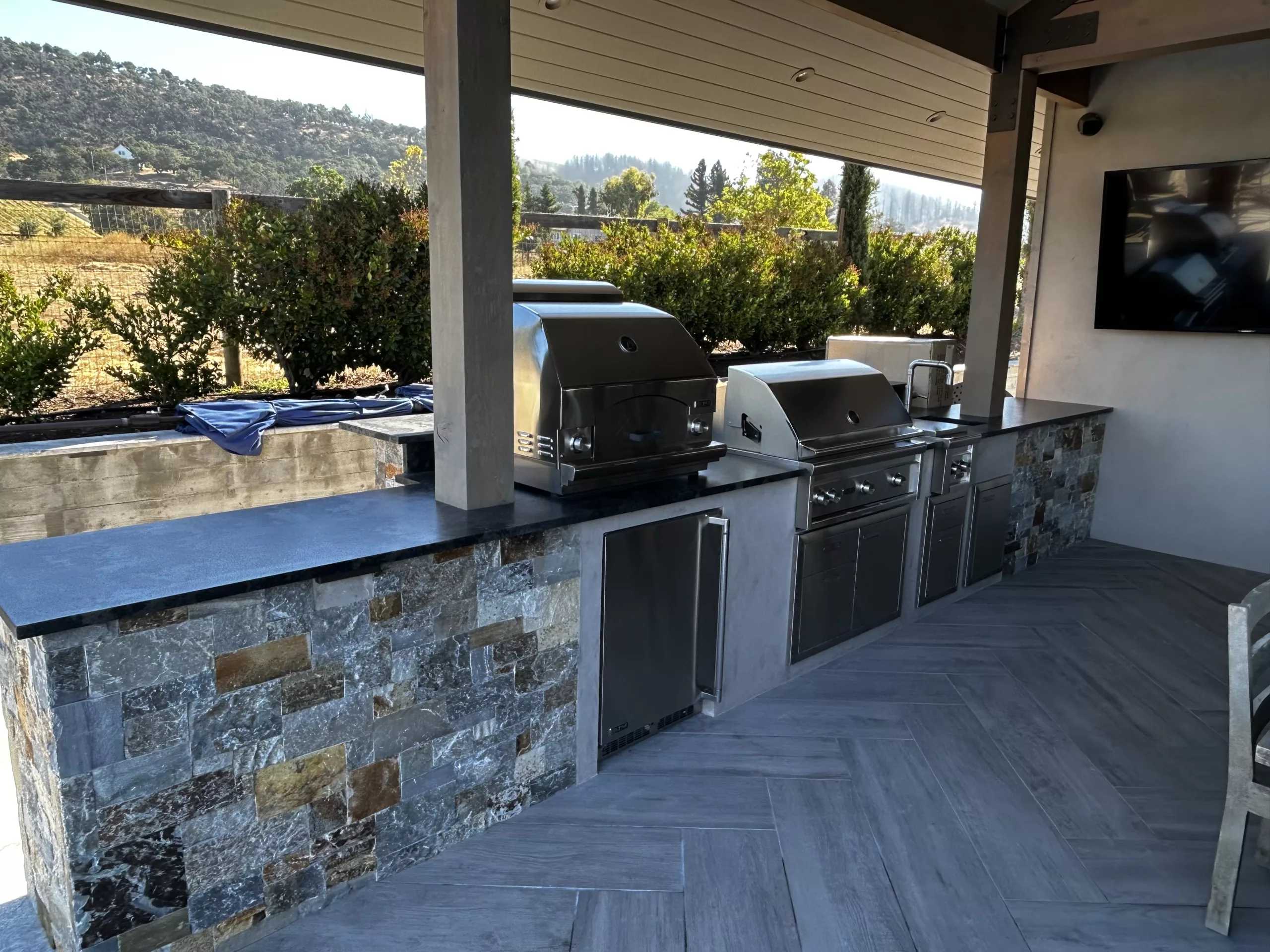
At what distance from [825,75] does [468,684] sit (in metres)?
3.58

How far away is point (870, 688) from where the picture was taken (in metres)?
3.03

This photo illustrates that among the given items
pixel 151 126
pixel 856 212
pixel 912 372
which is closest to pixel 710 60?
pixel 912 372

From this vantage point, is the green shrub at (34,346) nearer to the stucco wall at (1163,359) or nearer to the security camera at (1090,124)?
the stucco wall at (1163,359)

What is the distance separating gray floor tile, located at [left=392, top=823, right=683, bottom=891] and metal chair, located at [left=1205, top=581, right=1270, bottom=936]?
119 centimetres

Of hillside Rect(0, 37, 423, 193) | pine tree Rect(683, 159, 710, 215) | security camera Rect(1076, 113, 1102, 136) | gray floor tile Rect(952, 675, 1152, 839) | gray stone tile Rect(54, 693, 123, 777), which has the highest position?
pine tree Rect(683, 159, 710, 215)

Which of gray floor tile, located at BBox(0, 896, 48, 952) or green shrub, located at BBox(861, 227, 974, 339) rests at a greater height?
green shrub, located at BBox(861, 227, 974, 339)

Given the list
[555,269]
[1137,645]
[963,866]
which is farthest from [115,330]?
[1137,645]

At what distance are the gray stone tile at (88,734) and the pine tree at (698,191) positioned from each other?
27066 mm

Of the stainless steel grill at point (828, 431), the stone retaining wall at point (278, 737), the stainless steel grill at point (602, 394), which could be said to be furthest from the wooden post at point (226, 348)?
the stone retaining wall at point (278, 737)

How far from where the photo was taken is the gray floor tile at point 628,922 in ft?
5.92

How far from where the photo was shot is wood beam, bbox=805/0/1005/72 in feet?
10.4

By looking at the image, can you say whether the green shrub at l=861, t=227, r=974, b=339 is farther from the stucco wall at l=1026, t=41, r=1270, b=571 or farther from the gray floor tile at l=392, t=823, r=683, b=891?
the gray floor tile at l=392, t=823, r=683, b=891

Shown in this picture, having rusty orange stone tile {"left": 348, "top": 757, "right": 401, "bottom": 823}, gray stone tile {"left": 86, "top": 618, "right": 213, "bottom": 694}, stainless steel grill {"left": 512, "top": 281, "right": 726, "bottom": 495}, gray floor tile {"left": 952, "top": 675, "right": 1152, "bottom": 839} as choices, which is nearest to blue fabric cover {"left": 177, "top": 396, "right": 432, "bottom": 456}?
stainless steel grill {"left": 512, "top": 281, "right": 726, "bottom": 495}

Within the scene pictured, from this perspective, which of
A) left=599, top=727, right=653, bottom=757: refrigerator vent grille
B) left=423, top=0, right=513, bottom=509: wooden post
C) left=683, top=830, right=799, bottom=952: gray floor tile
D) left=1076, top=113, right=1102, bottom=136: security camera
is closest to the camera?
left=683, top=830, right=799, bottom=952: gray floor tile
